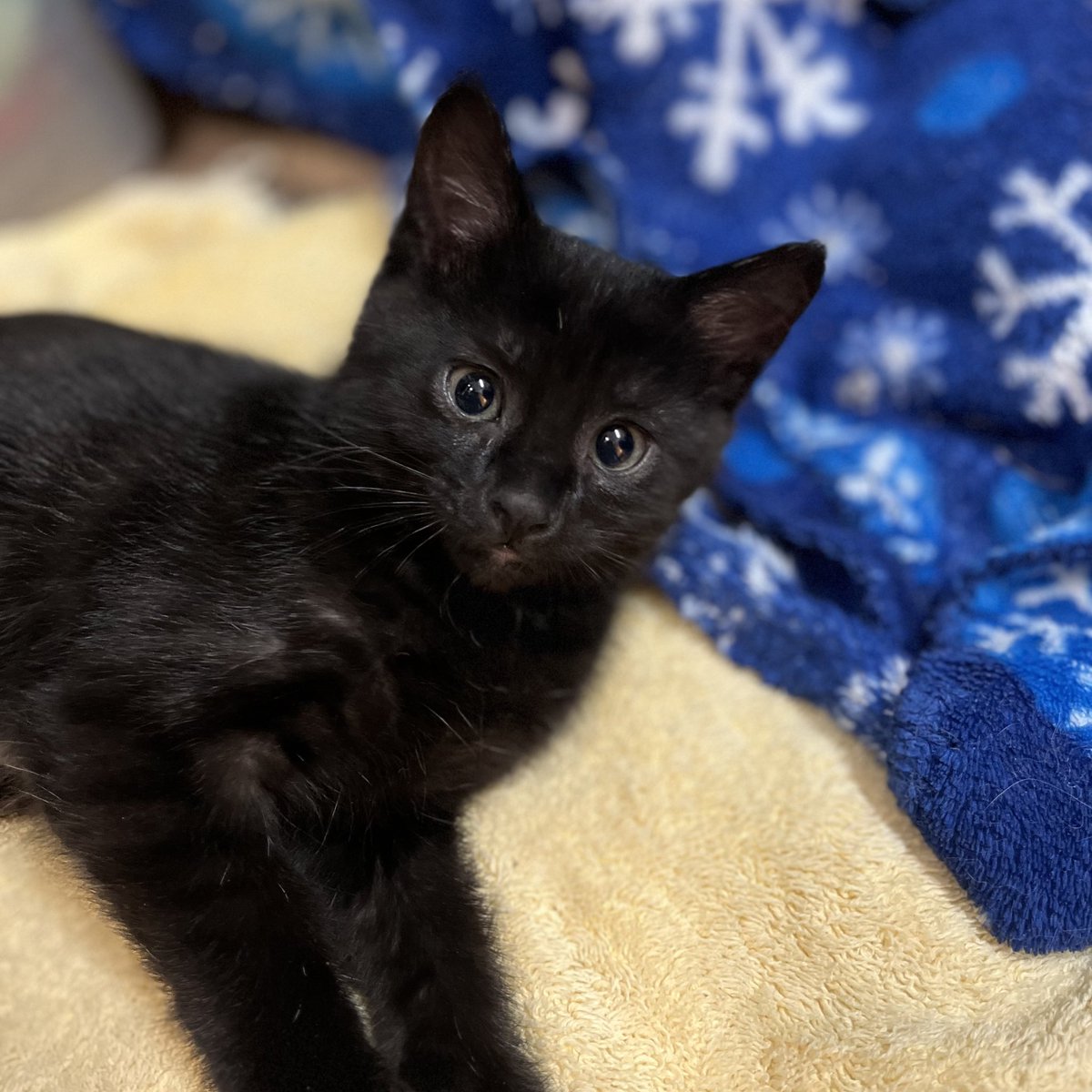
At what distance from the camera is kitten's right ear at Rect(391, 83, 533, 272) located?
99 cm

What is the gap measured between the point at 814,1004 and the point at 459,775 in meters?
0.42

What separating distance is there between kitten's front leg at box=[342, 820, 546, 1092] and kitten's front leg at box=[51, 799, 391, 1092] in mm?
93

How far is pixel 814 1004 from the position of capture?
0.95 meters

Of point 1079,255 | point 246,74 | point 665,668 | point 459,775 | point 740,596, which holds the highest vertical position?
point 1079,255

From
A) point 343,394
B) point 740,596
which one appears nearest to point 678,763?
point 740,596

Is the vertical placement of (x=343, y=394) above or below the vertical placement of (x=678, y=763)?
above

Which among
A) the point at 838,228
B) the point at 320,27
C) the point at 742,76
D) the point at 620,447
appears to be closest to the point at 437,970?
the point at 620,447

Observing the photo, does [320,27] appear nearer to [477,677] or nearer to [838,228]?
[838,228]

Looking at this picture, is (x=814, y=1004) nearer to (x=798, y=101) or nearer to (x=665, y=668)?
(x=665, y=668)

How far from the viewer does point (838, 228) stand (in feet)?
5.07

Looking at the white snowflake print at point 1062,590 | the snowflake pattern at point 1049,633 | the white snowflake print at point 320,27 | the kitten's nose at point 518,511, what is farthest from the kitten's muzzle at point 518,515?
the white snowflake print at point 320,27

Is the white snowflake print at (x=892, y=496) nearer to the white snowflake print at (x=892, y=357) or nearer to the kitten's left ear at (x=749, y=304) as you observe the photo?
the white snowflake print at (x=892, y=357)

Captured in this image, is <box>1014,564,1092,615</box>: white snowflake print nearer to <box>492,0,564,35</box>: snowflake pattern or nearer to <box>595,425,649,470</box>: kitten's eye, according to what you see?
<box>595,425,649,470</box>: kitten's eye

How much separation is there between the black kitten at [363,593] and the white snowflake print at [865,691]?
0.33 meters
